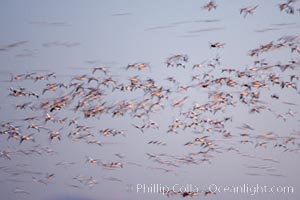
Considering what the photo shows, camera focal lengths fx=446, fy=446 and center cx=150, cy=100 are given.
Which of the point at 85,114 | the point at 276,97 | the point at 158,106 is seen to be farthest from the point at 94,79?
the point at 276,97

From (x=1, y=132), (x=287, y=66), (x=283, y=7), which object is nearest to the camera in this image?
(x=283, y=7)

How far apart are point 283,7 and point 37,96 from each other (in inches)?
555

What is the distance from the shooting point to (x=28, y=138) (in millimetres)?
26422

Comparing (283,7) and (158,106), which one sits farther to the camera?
(158,106)

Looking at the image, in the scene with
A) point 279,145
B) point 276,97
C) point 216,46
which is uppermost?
point 216,46

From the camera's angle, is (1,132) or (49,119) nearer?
(49,119)

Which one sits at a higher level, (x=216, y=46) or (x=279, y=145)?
(x=216, y=46)

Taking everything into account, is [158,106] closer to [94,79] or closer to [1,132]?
[94,79]

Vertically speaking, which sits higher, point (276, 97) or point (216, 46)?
point (216, 46)

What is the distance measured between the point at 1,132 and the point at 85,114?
648 cm

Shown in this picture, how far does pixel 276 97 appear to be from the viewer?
23031 mm

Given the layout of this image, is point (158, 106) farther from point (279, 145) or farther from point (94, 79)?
point (279, 145)

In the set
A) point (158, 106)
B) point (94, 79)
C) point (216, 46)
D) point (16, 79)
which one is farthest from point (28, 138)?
point (216, 46)

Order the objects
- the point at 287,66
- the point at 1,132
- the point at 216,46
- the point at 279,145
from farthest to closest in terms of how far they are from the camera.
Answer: the point at 1,132 → the point at 279,145 → the point at 216,46 → the point at 287,66
